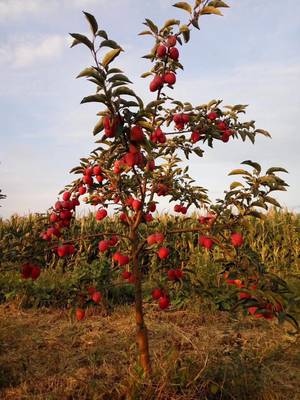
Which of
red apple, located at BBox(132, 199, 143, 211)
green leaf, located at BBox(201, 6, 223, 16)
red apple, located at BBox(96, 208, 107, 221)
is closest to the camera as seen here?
green leaf, located at BBox(201, 6, 223, 16)

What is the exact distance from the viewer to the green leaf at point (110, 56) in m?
1.81

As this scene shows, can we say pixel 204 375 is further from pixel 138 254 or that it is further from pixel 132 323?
pixel 132 323

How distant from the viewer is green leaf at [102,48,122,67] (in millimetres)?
1812

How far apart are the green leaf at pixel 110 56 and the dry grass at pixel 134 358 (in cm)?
170

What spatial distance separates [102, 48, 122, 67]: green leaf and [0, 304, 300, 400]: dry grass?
1.70m

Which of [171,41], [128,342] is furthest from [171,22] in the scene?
[128,342]

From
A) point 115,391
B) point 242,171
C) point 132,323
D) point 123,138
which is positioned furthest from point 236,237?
point 132,323

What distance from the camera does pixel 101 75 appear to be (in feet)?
6.04

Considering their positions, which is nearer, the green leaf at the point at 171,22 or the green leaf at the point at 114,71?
the green leaf at the point at 114,71

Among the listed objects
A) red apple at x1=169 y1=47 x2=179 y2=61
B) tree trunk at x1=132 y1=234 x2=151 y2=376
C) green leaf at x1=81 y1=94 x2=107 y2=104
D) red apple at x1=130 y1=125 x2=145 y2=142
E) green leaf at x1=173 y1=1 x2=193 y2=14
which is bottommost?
tree trunk at x1=132 y1=234 x2=151 y2=376

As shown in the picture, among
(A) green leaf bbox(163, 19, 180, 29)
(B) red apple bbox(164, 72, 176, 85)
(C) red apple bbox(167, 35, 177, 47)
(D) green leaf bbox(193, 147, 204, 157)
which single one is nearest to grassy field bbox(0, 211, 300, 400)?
(D) green leaf bbox(193, 147, 204, 157)

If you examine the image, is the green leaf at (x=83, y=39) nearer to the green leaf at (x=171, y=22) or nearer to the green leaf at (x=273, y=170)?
the green leaf at (x=171, y=22)

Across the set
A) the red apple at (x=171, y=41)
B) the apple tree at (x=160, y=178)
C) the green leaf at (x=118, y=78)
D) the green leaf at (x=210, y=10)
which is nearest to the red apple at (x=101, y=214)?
the apple tree at (x=160, y=178)

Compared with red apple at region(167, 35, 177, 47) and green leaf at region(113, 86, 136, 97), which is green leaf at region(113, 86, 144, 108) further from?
red apple at region(167, 35, 177, 47)
